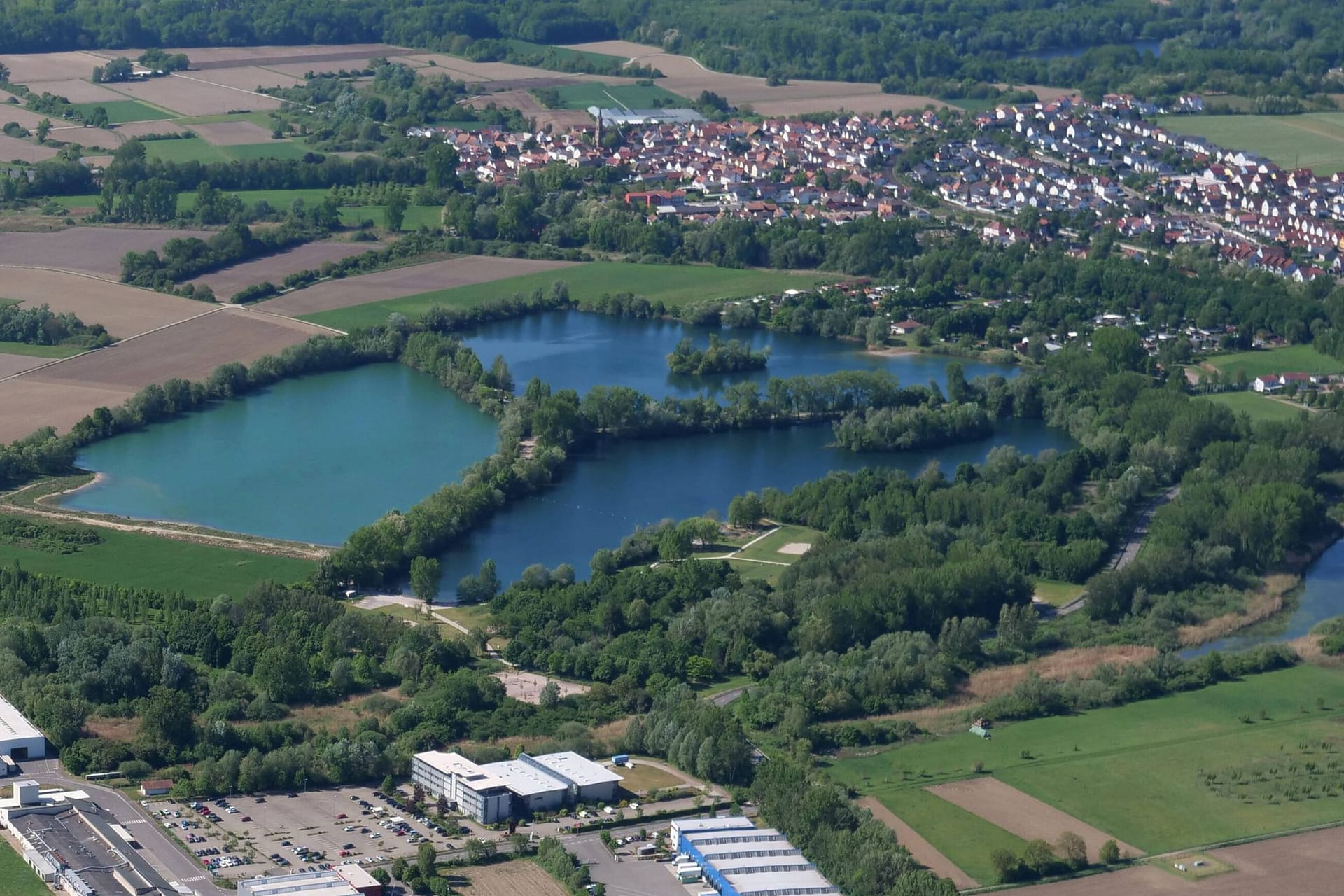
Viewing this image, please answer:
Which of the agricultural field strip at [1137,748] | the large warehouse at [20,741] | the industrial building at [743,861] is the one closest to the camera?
the industrial building at [743,861]

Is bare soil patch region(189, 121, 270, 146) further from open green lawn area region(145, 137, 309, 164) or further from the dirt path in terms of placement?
the dirt path

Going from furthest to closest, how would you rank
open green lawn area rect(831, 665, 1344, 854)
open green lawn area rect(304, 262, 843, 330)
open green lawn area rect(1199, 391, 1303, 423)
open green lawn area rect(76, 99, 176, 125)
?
open green lawn area rect(76, 99, 176, 125) → open green lawn area rect(304, 262, 843, 330) → open green lawn area rect(1199, 391, 1303, 423) → open green lawn area rect(831, 665, 1344, 854)

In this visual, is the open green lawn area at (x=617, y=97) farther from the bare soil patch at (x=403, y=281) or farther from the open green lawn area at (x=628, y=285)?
the open green lawn area at (x=628, y=285)

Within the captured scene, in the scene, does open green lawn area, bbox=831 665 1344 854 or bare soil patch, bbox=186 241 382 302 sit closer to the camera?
open green lawn area, bbox=831 665 1344 854

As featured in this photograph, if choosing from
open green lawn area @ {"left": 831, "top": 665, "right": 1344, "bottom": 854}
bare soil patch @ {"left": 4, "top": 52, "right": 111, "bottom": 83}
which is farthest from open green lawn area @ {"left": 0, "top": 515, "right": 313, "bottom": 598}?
bare soil patch @ {"left": 4, "top": 52, "right": 111, "bottom": 83}

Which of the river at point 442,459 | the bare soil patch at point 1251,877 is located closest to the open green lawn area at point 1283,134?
the river at point 442,459

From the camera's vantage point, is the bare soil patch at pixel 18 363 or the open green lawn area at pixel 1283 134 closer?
the bare soil patch at pixel 18 363

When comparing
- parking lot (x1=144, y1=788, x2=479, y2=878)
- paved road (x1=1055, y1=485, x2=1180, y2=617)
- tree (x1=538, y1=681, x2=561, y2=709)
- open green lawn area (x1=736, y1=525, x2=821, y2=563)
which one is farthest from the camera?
open green lawn area (x1=736, y1=525, x2=821, y2=563)

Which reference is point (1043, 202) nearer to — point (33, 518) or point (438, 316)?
point (438, 316)
